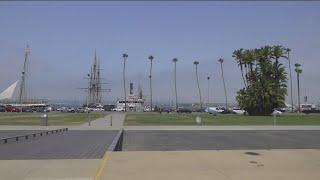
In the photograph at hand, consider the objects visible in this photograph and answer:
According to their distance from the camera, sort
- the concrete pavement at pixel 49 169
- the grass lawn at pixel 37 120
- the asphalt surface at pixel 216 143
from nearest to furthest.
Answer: the concrete pavement at pixel 49 169, the asphalt surface at pixel 216 143, the grass lawn at pixel 37 120

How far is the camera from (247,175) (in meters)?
13.8

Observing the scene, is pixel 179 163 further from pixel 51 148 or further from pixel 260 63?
pixel 260 63

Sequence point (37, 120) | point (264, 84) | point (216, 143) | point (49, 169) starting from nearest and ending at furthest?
point (49, 169) → point (216, 143) → point (37, 120) → point (264, 84)

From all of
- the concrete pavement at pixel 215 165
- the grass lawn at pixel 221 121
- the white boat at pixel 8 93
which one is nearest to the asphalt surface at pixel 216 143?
the concrete pavement at pixel 215 165

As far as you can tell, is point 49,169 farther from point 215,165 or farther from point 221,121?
point 221,121

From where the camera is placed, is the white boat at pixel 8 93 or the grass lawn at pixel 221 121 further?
the white boat at pixel 8 93

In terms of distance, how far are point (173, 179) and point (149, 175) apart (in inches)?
34.0

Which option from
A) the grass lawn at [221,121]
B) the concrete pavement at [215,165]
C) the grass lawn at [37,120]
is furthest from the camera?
the grass lawn at [221,121]

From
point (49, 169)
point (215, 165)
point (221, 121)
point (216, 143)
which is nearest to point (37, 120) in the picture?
point (221, 121)

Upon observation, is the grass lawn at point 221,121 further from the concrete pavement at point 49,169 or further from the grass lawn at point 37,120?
the concrete pavement at point 49,169

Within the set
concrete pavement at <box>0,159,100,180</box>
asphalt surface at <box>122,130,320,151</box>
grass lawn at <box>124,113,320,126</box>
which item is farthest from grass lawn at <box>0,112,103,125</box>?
concrete pavement at <box>0,159,100,180</box>

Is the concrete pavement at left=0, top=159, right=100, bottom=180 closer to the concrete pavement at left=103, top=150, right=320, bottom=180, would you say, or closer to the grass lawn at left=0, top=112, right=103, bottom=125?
the concrete pavement at left=103, top=150, right=320, bottom=180

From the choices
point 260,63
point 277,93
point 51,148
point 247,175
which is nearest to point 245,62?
point 260,63

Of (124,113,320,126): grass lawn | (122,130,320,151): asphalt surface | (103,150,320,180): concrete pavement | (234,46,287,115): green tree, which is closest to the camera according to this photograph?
(103,150,320,180): concrete pavement
